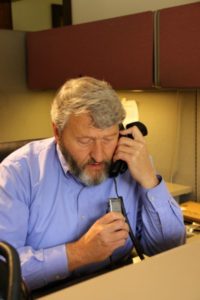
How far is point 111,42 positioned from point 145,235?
3.04ft

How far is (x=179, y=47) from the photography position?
5.51 ft

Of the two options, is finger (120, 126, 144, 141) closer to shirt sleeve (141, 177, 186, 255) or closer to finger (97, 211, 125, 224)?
shirt sleeve (141, 177, 186, 255)

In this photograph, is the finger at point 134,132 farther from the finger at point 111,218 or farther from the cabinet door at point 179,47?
the cabinet door at point 179,47

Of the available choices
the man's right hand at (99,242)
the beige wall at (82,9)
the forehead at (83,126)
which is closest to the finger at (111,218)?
the man's right hand at (99,242)

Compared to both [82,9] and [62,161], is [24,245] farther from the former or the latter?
[82,9]

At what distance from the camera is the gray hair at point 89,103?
1.24 m

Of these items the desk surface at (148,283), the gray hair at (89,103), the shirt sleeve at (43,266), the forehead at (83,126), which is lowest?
the shirt sleeve at (43,266)

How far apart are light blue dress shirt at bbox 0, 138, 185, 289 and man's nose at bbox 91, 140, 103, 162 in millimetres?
114

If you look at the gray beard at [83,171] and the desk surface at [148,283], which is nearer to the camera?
the desk surface at [148,283]

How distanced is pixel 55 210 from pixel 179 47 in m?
0.82

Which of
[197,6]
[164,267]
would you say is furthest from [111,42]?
[164,267]

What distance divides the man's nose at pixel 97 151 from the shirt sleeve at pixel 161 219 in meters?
0.19

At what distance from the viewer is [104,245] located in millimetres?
1190

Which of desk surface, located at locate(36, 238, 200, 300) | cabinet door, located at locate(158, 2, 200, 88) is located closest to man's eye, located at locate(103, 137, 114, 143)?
desk surface, located at locate(36, 238, 200, 300)
